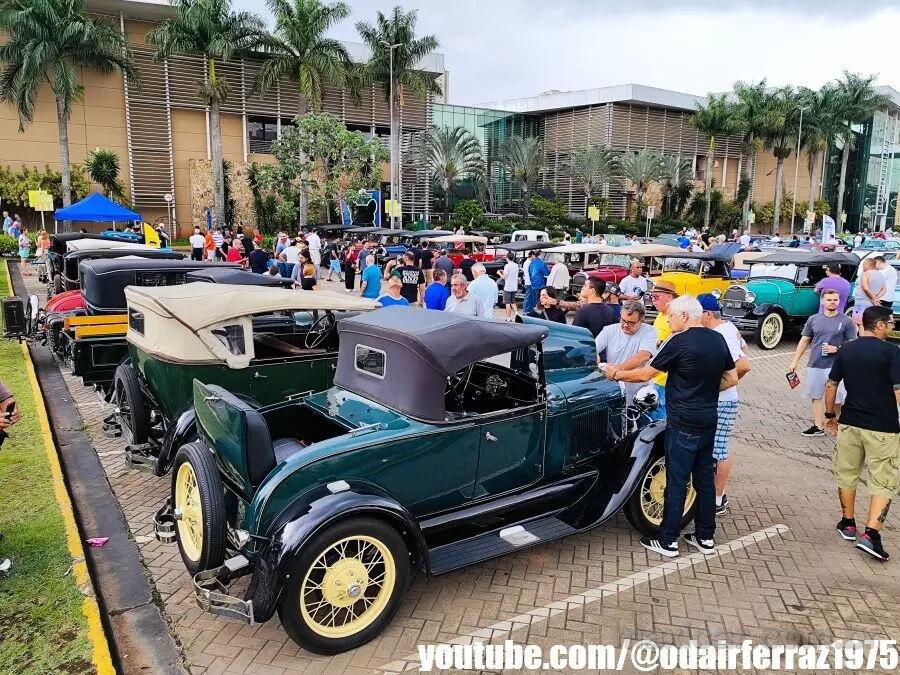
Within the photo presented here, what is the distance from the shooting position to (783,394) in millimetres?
9602

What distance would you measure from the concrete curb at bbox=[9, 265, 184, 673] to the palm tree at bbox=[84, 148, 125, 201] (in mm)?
28723

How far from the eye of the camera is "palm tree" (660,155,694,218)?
48.9 metres

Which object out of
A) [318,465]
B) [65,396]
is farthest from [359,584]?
[65,396]

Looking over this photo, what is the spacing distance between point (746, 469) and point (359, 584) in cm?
462

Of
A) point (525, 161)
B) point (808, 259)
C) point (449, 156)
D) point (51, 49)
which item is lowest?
point (808, 259)

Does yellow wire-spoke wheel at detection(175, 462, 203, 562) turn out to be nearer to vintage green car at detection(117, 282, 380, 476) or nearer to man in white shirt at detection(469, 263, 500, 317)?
vintage green car at detection(117, 282, 380, 476)

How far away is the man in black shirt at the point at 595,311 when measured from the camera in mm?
7094

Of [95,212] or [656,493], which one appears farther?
[95,212]

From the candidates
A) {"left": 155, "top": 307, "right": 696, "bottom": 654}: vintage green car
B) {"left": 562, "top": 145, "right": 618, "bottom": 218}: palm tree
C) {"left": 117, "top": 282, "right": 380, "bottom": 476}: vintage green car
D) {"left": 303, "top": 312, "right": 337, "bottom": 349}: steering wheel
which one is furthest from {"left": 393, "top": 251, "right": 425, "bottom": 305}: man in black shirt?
{"left": 562, "top": 145, "right": 618, "bottom": 218}: palm tree

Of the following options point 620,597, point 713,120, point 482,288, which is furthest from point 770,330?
point 713,120

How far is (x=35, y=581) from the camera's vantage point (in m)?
4.33

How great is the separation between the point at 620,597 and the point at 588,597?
21 centimetres

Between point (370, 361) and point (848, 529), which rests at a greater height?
point (370, 361)

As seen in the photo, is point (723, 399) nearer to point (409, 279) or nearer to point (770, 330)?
point (409, 279)
